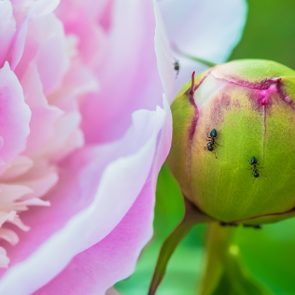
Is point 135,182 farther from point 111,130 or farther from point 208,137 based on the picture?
point 111,130

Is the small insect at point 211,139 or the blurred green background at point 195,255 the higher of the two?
the small insect at point 211,139

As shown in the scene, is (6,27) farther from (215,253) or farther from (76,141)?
(215,253)

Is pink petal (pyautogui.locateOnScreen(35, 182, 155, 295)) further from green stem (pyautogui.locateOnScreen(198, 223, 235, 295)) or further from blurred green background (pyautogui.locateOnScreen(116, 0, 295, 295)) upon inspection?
blurred green background (pyautogui.locateOnScreen(116, 0, 295, 295))

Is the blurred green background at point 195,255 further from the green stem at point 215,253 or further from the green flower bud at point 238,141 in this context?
the green flower bud at point 238,141

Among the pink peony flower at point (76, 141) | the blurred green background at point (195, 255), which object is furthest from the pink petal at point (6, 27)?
the blurred green background at point (195, 255)

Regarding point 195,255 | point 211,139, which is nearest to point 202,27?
point 211,139

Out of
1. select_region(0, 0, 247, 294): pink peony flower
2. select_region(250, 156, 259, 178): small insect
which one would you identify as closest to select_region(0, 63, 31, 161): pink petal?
select_region(0, 0, 247, 294): pink peony flower

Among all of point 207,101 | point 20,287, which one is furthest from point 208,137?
point 20,287
